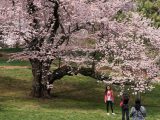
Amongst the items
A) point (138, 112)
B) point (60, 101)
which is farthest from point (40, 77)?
point (138, 112)

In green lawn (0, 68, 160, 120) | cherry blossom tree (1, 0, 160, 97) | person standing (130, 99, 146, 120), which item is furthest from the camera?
cherry blossom tree (1, 0, 160, 97)

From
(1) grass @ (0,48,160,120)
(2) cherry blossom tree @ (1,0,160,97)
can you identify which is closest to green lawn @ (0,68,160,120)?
(1) grass @ (0,48,160,120)

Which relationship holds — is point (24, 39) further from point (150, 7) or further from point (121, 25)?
point (150, 7)

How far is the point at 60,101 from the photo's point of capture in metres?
34.3

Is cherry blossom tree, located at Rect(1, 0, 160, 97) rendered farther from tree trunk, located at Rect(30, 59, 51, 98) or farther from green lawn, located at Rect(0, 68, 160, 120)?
green lawn, located at Rect(0, 68, 160, 120)

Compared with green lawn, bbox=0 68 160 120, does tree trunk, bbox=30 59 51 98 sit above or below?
above

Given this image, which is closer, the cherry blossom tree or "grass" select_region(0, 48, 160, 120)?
"grass" select_region(0, 48, 160, 120)

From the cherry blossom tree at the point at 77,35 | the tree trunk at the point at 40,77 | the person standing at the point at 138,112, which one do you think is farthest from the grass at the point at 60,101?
the person standing at the point at 138,112

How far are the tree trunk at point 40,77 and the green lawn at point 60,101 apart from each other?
2.59 feet

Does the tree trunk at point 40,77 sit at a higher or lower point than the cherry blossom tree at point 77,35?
lower

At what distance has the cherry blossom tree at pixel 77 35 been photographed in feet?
108

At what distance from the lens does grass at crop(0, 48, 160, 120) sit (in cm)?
2802

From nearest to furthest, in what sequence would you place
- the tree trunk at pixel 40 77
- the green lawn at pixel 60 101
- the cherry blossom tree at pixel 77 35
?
the green lawn at pixel 60 101 < the cherry blossom tree at pixel 77 35 < the tree trunk at pixel 40 77

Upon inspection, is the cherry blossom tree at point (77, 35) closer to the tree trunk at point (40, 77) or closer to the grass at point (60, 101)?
the tree trunk at point (40, 77)
